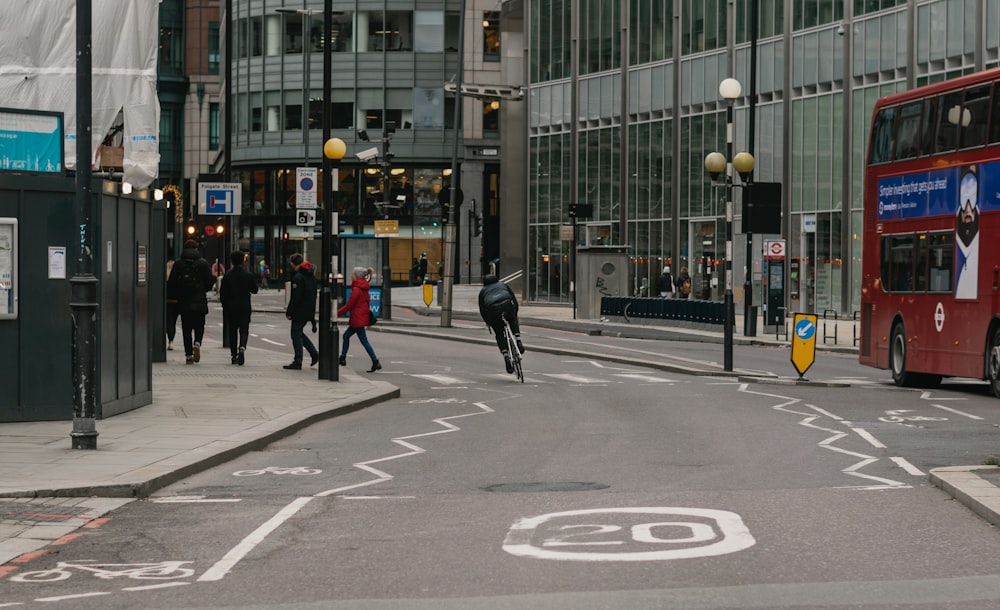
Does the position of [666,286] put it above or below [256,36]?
below

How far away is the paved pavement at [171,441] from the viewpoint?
11.2m

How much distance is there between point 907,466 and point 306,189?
16373 millimetres

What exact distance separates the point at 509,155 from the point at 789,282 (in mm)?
24943

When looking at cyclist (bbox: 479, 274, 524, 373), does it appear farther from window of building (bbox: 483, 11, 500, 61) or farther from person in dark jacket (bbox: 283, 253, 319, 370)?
window of building (bbox: 483, 11, 500, 61)

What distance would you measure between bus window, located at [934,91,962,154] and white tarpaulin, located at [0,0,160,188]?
1160 cm

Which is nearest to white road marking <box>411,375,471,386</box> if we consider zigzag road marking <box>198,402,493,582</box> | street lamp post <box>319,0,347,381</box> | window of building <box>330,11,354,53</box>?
street lamp post <box>319,0,347,381</box>

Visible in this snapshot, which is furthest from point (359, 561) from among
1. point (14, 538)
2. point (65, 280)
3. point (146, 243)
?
point (146, 243)

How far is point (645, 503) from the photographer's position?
11.5 m

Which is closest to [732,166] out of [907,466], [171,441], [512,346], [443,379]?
[512,346]

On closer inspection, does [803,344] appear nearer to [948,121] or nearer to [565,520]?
[948,121]

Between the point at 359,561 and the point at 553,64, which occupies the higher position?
the point at 553,64

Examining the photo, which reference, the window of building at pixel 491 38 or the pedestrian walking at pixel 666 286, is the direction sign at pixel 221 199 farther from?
the window of building at pixel 491 38

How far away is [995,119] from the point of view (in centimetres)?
2208

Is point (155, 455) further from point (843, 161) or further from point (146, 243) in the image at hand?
point (843, 161)
